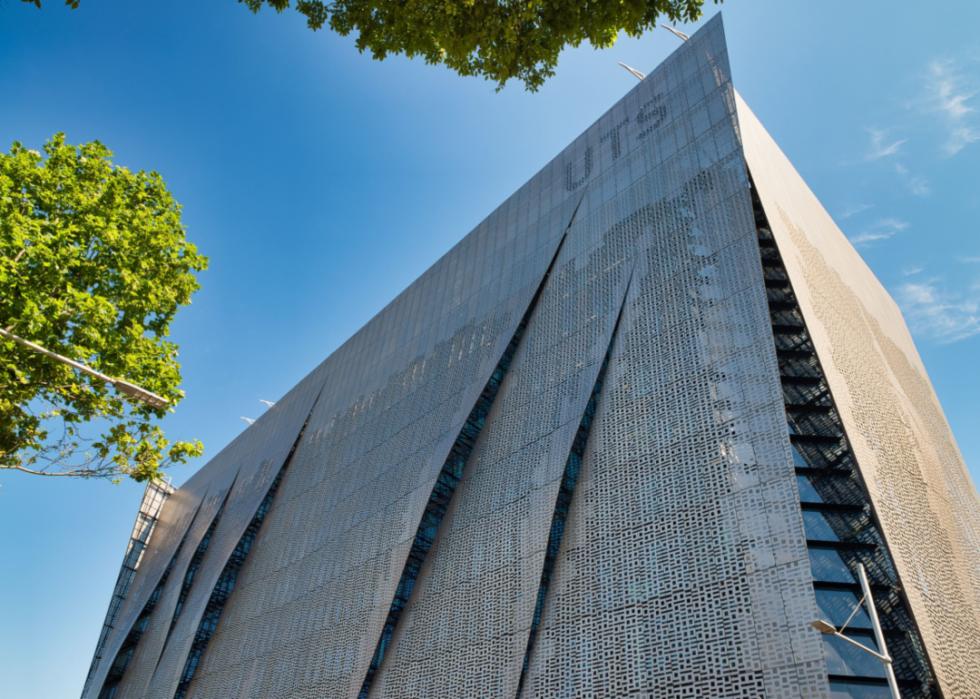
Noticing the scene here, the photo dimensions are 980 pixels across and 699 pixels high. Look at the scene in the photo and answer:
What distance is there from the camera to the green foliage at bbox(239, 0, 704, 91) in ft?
25.9

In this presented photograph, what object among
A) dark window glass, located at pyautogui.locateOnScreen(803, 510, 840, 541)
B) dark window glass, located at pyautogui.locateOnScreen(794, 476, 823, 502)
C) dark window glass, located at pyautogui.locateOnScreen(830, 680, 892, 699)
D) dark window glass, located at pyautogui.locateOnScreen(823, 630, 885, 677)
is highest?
dark window glass, located at pyautogui.locateOnScreen(794, 476, 823, 502)

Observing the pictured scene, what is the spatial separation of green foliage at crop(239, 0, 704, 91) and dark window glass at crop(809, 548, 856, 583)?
8169 mm

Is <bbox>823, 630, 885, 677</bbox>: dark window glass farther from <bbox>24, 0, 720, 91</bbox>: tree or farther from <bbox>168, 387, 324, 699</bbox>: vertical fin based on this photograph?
<bbox>168, 387, 324, 699</bbox>: vertical fin

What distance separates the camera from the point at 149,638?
94.7 feet

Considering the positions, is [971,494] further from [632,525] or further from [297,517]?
[297,517]

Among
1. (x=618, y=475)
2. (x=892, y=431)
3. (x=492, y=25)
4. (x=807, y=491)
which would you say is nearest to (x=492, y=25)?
(x=492, y=25)

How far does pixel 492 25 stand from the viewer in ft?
26.7

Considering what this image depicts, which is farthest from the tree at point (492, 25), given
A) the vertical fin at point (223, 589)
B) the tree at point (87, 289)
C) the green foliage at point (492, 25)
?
the vertical fin at point (223, 589)

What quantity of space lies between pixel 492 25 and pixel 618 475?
26.9 feet

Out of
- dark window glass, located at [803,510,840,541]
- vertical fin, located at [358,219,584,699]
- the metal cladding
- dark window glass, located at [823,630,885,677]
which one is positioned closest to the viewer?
dark window glass, located at [823,630,885,677]

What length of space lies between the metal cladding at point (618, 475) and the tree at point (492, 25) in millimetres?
6105

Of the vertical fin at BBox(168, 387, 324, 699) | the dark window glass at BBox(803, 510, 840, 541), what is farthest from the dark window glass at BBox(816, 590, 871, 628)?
the vertical fin at BBox(168, 387, 324, 699)

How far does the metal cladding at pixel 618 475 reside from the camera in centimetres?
1036

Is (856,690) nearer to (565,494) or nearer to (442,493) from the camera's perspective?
(565,494)
